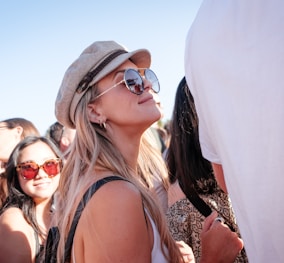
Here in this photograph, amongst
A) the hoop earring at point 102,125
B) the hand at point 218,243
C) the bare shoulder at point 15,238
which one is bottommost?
the bare shoulder at point 15,238

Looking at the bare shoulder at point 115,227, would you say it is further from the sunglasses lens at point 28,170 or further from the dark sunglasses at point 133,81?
the sunglasses lens at point 28,170

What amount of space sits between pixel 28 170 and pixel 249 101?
2559 mm

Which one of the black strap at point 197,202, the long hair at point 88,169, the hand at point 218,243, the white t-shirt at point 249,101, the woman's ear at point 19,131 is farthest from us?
the woman's ear at point 19,131

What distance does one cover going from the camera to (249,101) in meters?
0.98

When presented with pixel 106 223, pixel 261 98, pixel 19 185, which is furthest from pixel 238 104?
pixel 19 185

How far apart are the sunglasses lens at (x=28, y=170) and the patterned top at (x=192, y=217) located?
1355 millimetres

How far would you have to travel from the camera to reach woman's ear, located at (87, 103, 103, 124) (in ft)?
6.82

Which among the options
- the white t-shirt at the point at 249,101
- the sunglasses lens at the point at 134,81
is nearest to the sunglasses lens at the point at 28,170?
the sunglasses lens at the point at 134,81

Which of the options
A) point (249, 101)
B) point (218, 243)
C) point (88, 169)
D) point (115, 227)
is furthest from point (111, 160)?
point (249, 101)

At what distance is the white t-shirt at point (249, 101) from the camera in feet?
3.08

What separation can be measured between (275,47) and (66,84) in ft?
4.45

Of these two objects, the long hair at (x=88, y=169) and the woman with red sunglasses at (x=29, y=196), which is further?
the woman with red sunglasses at (x=29, y=196)

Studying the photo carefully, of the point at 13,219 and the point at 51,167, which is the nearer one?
the point at 13,219

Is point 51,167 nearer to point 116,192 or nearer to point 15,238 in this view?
point 15,238
